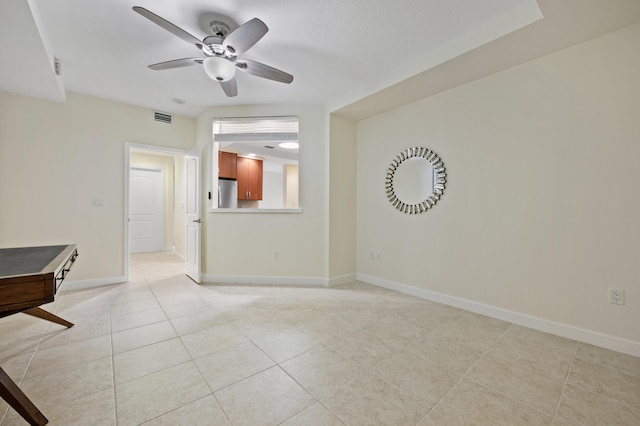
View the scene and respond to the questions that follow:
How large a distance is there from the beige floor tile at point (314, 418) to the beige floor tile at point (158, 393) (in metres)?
0.56

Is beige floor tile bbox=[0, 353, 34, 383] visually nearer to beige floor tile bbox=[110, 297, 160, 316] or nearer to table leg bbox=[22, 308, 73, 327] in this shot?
table leg bbox=[22, 308, 73, 327]

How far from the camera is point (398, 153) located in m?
3.52

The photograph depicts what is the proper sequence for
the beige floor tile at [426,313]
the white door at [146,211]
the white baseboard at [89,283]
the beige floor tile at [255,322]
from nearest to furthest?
1. the beige floor tile at [255,322]
2. the beige floor tile at [426,313]
3. the white baseboard at [89,283]
4. the white door at [146,211]

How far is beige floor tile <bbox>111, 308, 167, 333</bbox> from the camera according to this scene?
2449mm

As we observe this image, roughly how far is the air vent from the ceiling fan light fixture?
2381mm

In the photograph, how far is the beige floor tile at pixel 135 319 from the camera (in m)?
2.45

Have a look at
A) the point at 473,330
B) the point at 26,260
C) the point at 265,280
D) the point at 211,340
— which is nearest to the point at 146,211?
the point at 265,280

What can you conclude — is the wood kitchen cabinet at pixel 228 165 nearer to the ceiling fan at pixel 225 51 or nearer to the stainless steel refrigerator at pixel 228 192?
the stainless steel refrigerator at pixel 228 192

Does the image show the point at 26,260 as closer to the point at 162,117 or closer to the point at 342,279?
the point at 162,117

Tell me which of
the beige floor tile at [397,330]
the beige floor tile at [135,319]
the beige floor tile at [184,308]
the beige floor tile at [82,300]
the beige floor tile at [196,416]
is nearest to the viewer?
the beige floor tile at [196,416]

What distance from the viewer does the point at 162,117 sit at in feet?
13.5

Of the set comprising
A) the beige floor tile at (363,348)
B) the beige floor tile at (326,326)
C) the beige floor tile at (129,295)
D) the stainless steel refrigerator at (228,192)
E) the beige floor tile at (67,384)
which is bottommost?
the beige floor tile at (67,384)

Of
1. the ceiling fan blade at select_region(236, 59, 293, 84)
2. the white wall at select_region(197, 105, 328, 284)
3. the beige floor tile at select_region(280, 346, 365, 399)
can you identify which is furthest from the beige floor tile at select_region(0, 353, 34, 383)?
the ceiling fan blade at select_region(236, 59, 293, 84)

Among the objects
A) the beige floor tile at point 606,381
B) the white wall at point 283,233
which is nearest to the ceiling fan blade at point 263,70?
the white wall at point 283,233
